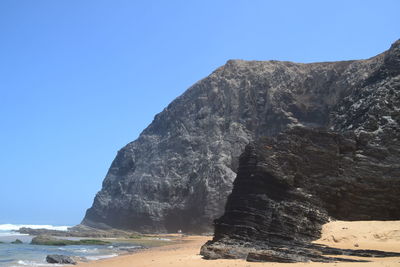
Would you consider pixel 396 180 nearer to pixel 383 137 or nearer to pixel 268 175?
pixel 383 137

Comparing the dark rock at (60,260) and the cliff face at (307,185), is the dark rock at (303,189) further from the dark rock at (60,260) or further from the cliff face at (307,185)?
the dark rock at (60,260)

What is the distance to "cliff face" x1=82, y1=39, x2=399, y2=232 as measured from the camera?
59562mm

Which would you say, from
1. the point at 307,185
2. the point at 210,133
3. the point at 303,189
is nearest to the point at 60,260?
the point at 303,189

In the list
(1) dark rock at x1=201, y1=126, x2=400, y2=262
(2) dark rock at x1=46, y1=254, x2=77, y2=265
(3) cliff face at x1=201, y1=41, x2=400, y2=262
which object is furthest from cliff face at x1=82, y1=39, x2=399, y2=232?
(1) dark rock at x1=201, y1=126, x2=400, y2=262

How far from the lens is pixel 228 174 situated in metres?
59.4

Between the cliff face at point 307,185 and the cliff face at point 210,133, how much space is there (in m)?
35.0

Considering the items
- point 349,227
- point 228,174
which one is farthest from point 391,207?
point 228,174

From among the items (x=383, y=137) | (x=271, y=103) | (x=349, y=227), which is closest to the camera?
(x=349, y=227)

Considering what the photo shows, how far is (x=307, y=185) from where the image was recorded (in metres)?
21.2

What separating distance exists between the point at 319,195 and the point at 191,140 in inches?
1845

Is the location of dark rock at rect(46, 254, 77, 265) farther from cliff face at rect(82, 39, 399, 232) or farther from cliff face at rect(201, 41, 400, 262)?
cliff face at rect(82, 39, 399, 232)

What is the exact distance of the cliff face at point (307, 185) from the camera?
19.8 m

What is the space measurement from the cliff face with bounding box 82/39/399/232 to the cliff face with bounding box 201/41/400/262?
115ft

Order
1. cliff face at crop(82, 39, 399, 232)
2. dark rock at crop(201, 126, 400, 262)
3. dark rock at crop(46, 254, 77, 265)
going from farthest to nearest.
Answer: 1. cliff face at crop(82, 39, 399, 232)
2. dark rock at crop(46, 254, 77, 265)
3. dark rock at crop(201, 126, 400, 262)
